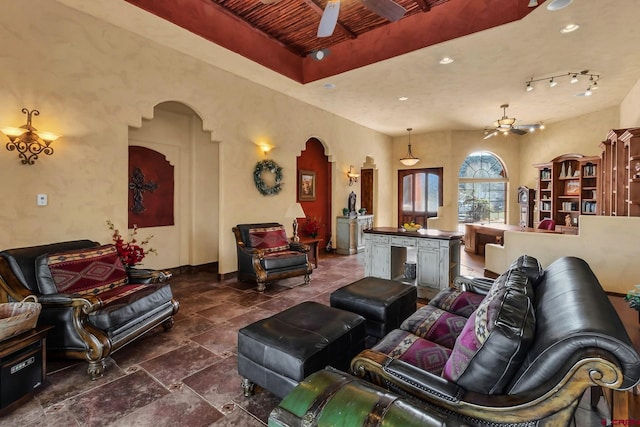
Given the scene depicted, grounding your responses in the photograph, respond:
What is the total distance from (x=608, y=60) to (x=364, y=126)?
5.02m

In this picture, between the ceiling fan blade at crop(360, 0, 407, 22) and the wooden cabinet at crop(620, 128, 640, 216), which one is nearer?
the ceiling fan blade at crop(360, 0, 407, 22)

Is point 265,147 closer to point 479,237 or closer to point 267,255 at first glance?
point 267,255

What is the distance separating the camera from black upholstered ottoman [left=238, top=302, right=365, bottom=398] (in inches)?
73.4

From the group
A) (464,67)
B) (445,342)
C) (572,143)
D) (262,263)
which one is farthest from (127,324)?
(572,143)

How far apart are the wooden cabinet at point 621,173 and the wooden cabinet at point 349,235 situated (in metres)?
4.63

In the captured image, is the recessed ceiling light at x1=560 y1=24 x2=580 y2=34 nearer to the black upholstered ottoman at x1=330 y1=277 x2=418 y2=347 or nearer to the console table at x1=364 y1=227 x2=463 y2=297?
the console table at x1=364 y1=227 x2=463 y2=297

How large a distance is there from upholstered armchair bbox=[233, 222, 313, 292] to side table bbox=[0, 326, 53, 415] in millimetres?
2553

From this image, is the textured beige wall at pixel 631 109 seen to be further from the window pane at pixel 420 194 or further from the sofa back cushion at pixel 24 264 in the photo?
the sofa back cushion at pixel 24 264

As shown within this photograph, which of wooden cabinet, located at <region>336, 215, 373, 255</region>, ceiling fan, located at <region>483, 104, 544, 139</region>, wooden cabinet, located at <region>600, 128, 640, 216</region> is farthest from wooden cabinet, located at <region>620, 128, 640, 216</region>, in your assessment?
wooden cabinet, located at <region>336, 215, 373, 255</region>

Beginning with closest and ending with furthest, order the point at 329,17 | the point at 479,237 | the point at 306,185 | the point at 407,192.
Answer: the point at 329,17 → the point at 306,185 → the point at 479,237 → the point at 407,192

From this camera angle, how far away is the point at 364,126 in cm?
848

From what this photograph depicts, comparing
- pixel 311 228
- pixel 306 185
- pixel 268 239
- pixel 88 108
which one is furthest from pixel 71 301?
pixel 306 185

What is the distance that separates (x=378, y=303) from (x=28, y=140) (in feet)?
12.7

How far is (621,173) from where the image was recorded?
202 inches
